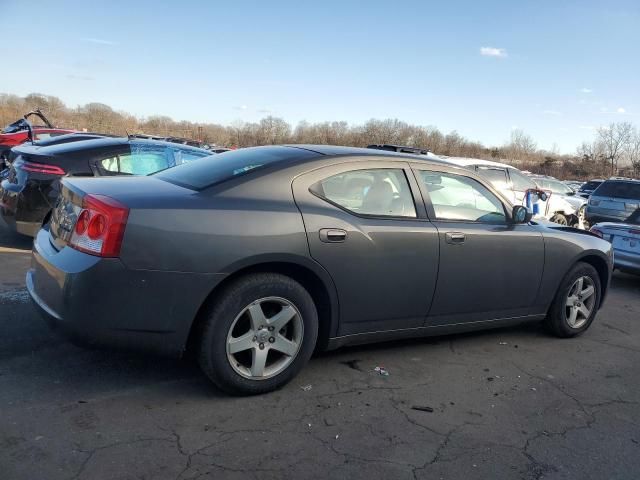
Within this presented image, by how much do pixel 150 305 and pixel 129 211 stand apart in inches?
20.9

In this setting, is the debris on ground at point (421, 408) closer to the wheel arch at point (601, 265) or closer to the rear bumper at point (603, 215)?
the wheel arch at point (601, 265)

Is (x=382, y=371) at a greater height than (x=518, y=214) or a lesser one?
lesser

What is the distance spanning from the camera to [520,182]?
12.2 metres

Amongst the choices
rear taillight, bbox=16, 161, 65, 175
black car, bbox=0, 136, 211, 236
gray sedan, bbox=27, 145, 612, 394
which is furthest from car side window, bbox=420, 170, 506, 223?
rear taillight, bbox=16, 161, 65, 175

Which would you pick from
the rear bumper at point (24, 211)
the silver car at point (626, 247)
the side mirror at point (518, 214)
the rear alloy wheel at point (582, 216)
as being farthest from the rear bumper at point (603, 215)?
the rear bumper at point (24, 211)

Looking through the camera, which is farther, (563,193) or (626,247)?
Answer: (563,193)

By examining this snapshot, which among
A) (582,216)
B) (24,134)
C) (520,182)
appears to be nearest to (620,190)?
(582,216)

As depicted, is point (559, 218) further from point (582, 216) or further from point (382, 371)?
point (382, 371)

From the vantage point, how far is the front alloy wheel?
3.33 meters

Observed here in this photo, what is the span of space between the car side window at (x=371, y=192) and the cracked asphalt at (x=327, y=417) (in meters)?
1.17

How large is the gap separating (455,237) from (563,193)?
11.9m

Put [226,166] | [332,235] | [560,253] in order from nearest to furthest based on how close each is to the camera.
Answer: [332,235], [226,166], [560,253]

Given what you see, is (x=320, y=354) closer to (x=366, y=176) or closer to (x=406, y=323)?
(x=406, y=323)

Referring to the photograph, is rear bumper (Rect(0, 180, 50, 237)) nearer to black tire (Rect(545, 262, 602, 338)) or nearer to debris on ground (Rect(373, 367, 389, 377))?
debris on ground (Rect(373, 367, 389, 377))
